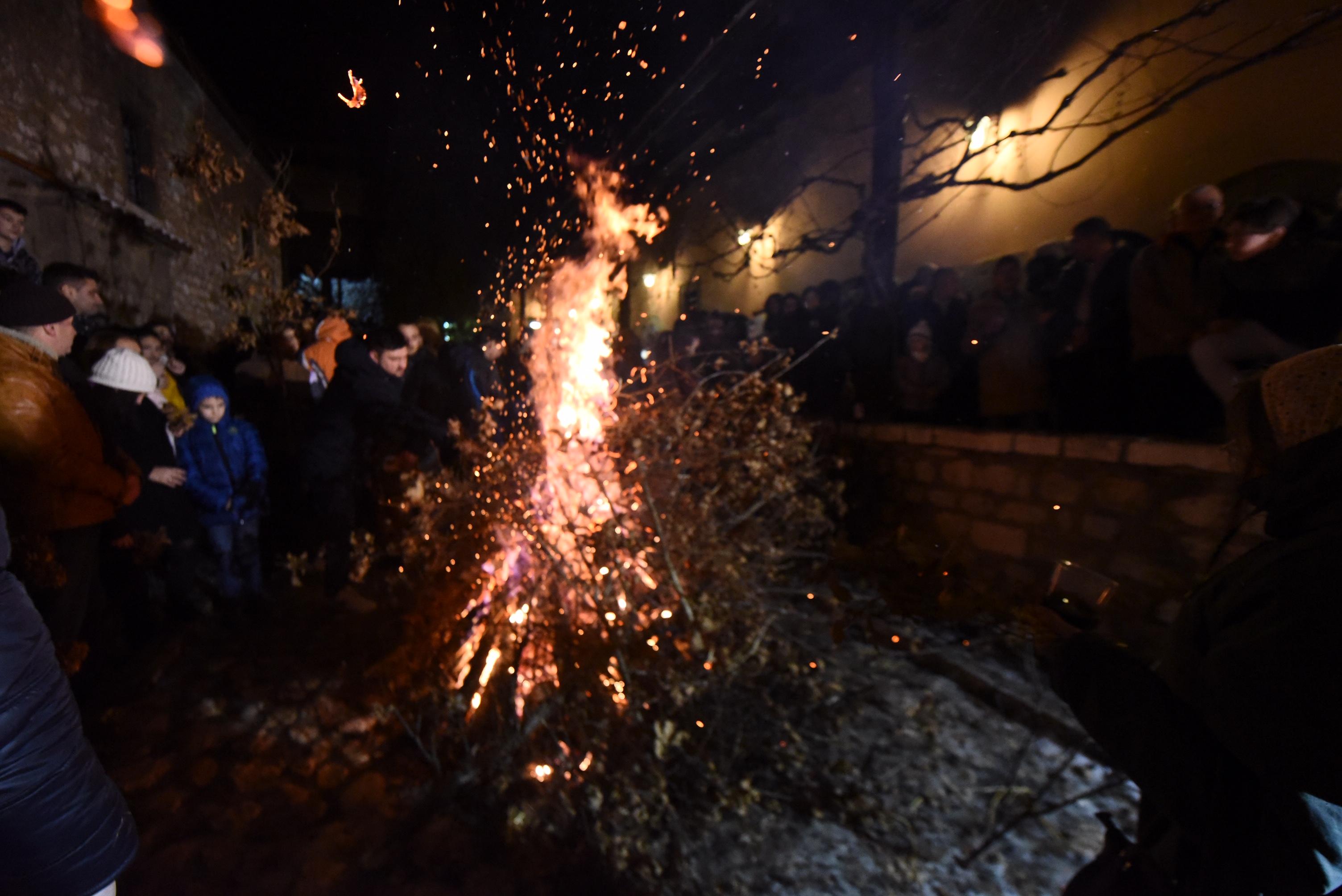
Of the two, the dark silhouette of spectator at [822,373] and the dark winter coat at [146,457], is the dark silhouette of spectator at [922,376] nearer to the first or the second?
the dark silhouette of spectator at [822,373]

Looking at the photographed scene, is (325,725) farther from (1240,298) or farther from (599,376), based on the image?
(1240,298)

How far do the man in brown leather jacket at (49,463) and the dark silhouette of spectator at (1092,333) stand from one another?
6032mm

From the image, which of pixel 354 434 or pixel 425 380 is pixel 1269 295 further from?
pixel 425 380

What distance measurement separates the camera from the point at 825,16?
750 cm

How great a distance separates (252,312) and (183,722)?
4.86 m

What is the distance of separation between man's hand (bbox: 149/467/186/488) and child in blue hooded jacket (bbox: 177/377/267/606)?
273 millimetres

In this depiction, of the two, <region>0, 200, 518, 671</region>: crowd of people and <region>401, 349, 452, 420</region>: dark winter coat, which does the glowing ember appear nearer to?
<region>0, 200, 518, 671</region>: crowd of people

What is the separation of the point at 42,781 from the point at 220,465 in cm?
362

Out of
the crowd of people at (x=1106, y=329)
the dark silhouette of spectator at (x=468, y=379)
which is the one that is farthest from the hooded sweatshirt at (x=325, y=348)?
the crowd of people at (x=1106, y=329)

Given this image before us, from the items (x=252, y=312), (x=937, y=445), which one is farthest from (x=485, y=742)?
(x=252, y=312)

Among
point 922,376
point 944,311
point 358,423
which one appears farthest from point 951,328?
point 358,423

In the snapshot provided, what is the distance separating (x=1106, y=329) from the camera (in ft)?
14.6

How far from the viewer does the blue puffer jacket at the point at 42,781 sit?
148 centimetres

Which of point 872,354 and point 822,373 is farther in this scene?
point 822,373
